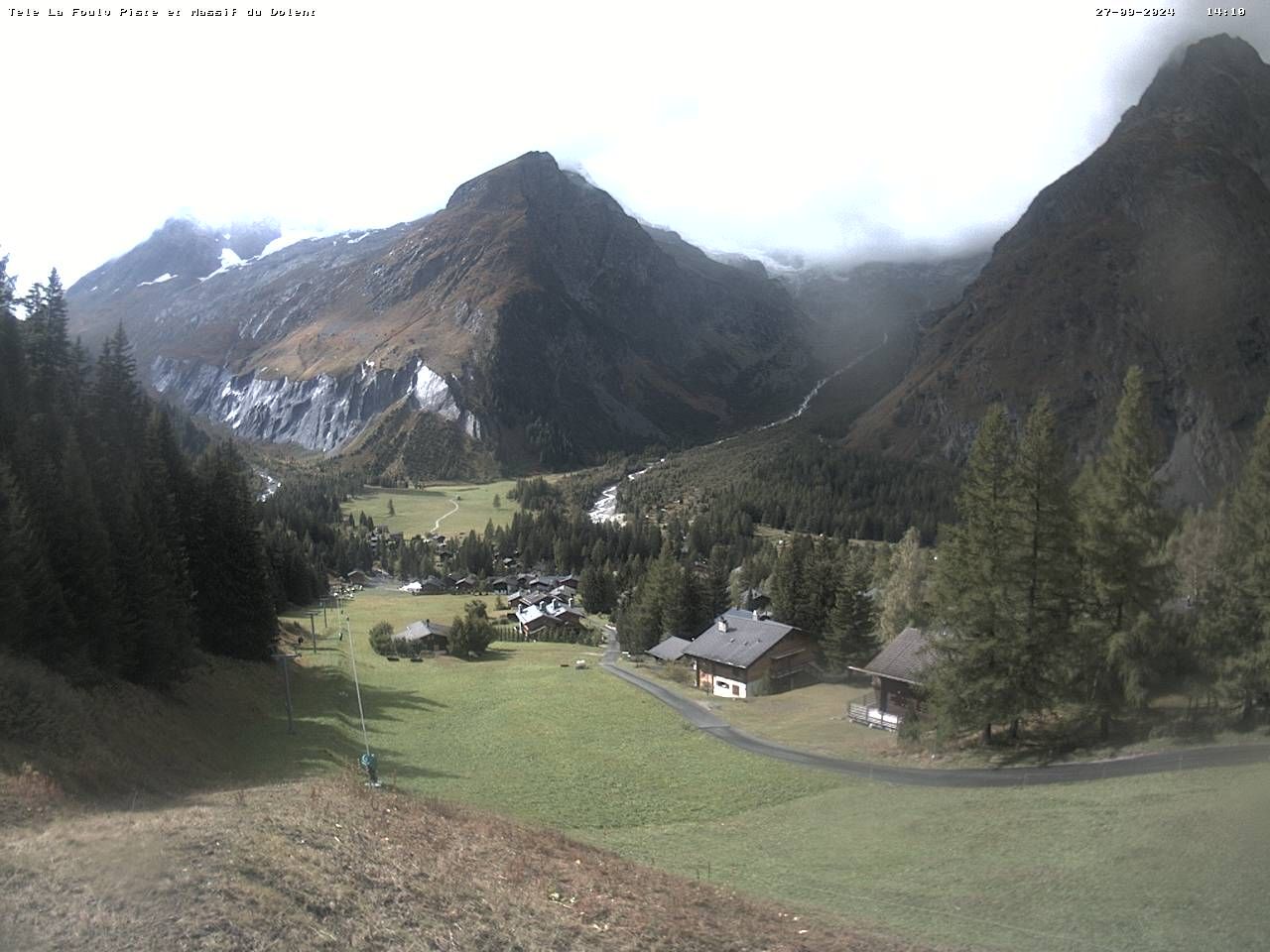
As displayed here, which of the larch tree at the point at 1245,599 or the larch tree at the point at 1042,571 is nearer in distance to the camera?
the larch tree at the point at 1245,599

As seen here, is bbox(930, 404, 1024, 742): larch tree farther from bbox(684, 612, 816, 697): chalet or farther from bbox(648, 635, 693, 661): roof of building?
bbox(648, 635, 693, 661): roof of building

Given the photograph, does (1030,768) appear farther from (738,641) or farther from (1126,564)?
(738,641)

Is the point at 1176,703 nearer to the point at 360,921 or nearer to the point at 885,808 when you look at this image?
the point at 885,808

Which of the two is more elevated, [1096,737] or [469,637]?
[1096,737]

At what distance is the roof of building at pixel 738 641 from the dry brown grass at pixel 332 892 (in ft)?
144

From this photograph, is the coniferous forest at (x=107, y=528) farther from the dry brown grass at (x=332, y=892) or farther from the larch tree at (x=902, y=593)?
the larch tree at (x=902, y=593)

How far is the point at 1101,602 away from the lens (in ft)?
98.8

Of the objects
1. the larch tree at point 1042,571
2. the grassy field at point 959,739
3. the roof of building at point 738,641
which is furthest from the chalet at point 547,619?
the larch tree at point 1042,571

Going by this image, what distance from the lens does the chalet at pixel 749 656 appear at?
61406 millimetres

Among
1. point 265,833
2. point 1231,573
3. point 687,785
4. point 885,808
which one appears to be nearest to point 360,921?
point 265,833

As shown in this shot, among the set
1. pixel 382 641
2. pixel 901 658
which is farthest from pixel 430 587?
pixel 901 658

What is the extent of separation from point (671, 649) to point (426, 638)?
27133 millimetres

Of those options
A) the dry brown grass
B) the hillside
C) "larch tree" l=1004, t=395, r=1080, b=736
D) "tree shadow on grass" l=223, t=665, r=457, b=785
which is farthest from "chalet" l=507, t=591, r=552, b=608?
the dry brown grass

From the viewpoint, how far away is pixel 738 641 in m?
64.4
